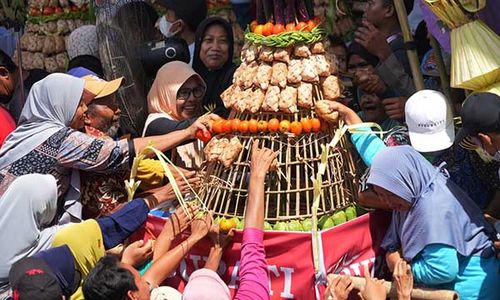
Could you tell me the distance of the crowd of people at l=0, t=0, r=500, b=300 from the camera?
429cm

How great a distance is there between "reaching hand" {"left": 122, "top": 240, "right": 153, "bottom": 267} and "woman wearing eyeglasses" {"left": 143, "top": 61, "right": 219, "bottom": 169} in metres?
0.93

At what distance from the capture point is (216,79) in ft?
19.9

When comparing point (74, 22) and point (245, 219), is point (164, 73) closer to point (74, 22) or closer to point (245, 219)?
point (245, 219)

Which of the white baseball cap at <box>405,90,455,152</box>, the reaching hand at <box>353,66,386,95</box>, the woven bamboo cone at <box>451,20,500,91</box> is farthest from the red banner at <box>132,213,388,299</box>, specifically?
the reaching hand at <box>353,66,386,95</box>

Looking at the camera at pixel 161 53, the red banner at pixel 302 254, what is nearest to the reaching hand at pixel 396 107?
the red banner at pixel 302 254

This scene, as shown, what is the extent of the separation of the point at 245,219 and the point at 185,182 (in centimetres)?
55

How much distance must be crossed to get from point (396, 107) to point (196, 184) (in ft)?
3.68

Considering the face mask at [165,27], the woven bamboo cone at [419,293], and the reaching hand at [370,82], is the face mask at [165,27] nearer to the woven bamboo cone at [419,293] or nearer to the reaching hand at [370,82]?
the reaching hand at [370,82]

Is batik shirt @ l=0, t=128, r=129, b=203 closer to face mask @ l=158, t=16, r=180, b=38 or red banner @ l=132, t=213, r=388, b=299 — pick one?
red banner @ l=132, t=213, r=388, b=299

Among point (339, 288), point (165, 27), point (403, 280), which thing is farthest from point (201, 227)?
point (165, 27)

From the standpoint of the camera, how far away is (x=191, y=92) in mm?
5801

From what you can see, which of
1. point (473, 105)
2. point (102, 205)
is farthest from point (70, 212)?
point (473, 105)

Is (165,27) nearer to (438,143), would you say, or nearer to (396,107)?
(396,107)

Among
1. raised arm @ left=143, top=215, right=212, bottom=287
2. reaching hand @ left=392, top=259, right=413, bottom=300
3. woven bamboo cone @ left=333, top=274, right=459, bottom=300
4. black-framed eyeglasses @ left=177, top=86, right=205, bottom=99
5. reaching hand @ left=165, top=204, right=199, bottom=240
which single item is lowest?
woven bamboo cone @ left=333, top=274, right=459, bottom=300
